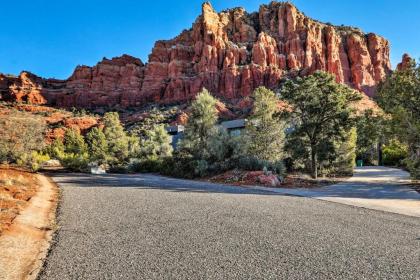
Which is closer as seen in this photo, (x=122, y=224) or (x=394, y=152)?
(x=122, y=224)

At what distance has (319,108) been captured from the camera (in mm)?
19781

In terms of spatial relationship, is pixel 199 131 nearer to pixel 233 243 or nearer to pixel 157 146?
pixel 157 146

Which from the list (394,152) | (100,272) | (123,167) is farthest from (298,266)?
(394,152)

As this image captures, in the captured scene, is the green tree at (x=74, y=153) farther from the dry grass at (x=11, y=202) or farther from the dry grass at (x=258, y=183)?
the dry grass at (x=258, y=183)

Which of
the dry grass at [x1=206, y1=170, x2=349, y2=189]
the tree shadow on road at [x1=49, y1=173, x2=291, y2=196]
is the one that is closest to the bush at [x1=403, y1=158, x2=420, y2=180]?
the dry grass at [x1=206, y1=170, x2=349, y2=189]

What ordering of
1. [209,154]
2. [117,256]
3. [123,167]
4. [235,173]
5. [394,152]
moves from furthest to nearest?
[394,152]
[123,167]
[209,154]
[235,173]
[117,256]

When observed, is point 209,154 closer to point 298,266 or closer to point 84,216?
point 84,216

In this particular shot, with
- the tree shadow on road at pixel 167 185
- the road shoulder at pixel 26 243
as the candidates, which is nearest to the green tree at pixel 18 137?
the tree shadow on road at pixel 167 185

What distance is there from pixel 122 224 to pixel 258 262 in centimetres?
393

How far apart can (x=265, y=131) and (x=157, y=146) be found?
1679cm

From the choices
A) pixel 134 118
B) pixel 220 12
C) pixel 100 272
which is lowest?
pixel 100 272

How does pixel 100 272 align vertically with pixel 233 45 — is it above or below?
below

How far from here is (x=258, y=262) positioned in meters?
4.71

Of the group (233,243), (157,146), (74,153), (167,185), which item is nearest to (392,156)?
(157,146)
